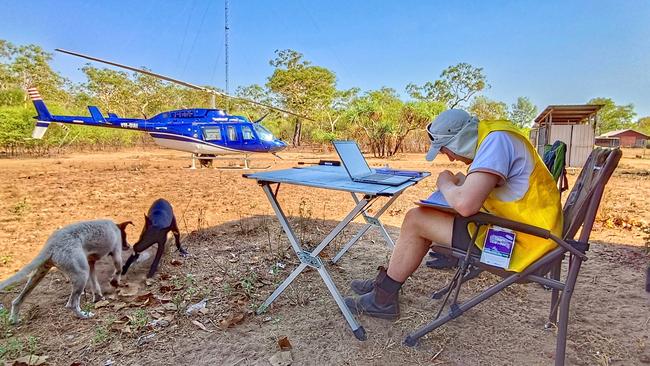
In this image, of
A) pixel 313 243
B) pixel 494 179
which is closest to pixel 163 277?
pixel 313 243

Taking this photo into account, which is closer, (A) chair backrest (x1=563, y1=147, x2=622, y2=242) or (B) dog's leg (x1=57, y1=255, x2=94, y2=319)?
(A) chair backrest (x1=563, y1=147, x2=622, y2=242)

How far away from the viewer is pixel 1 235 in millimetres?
3744

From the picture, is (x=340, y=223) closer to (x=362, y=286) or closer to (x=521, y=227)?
(x=362, y=286)

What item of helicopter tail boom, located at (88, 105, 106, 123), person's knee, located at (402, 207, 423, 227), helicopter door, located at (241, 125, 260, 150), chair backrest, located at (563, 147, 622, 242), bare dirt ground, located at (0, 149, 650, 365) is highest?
helicopter tail boom, located at (88, 105, 106, 123)

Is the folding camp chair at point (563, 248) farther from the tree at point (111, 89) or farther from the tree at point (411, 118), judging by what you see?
the tree at point (111, 89)

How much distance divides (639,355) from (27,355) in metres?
3.17

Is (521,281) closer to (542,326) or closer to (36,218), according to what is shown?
(542,326)

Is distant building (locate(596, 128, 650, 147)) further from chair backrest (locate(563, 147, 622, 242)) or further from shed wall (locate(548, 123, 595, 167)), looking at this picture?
chair backrest (locate(563, 147, 622, 242))

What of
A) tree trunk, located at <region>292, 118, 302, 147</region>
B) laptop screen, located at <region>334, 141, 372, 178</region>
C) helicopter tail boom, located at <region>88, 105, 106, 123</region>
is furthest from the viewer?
tree trunk, located at <region>292, 118, 302, 147</region>

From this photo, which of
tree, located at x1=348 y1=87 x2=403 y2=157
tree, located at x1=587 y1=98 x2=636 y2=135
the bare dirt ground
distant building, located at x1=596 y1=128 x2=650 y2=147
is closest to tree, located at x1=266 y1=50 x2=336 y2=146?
tree, located at x1=348 y1=87 x2=403 y2=157

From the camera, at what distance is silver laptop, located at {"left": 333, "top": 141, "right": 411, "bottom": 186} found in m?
2.07

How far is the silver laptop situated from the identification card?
22.0 inches

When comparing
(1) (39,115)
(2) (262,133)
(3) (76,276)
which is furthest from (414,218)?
(1) (39,115)

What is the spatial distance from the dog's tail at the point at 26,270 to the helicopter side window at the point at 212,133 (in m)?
9.63
